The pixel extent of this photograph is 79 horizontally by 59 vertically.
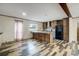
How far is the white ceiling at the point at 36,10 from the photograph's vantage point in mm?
2445

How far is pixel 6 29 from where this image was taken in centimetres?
250

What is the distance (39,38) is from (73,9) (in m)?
1.10

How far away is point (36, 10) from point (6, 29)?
807 mm

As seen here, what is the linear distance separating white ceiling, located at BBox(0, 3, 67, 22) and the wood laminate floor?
1.96 ft

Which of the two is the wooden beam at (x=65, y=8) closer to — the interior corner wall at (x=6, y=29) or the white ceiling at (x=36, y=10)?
the white ceiling at (x=36, y=10)

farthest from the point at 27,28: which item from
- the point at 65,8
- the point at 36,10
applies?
the point at 65,8

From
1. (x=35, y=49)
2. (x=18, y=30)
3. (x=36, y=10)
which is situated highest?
(x=36, y=10)

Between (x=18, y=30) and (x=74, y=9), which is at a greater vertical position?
(x=74, y=9)

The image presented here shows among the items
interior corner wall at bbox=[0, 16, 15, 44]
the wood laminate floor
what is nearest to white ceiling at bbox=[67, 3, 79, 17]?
the wood laminate floor

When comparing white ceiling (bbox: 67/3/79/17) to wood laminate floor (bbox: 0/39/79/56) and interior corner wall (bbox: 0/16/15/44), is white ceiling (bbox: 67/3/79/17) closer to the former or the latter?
wood laminate floor (bbox: 0/39/79/56)

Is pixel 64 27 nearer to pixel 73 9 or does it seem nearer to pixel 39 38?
pixel 73 9

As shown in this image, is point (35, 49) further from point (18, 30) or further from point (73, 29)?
point (73, 29)

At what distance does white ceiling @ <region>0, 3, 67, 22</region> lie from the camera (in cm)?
245

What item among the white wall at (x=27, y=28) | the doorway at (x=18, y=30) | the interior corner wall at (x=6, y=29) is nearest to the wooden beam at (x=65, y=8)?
the white wall at (x=27, y=28)
